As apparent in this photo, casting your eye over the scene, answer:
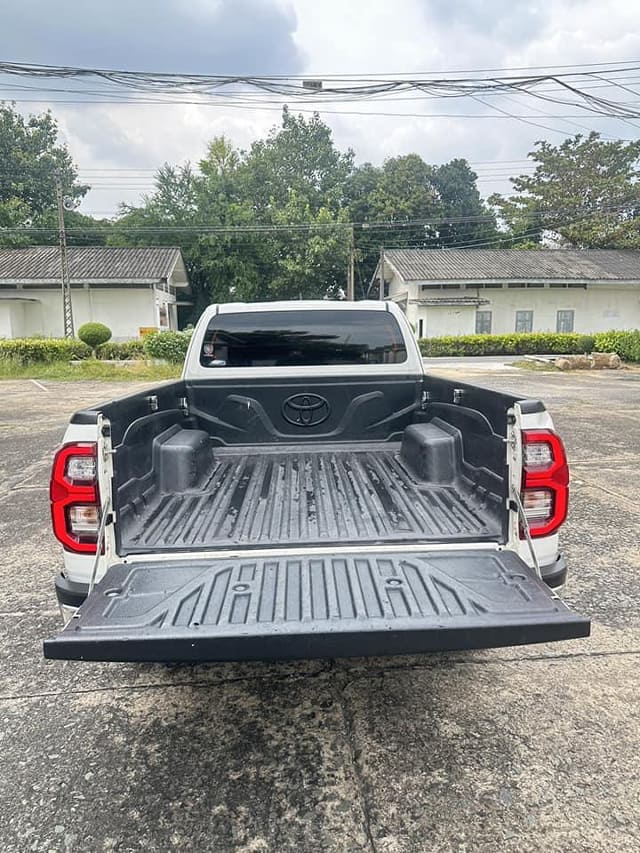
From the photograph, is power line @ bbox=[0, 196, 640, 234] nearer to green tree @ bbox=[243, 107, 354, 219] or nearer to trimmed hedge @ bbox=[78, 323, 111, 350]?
green tree @ bbox=[243, 107, 354, 219]

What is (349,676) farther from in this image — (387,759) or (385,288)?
(385,288)

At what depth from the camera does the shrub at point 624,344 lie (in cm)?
2150

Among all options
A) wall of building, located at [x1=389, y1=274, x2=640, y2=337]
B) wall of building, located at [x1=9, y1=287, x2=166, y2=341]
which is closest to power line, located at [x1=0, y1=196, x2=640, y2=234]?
wall of building, located at [x1=389, y1=274, x2=640, y2=337]

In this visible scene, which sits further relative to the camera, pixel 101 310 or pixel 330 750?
pixel 101 310

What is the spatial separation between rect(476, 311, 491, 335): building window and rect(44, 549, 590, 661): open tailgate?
28975 mm

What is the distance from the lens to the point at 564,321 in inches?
1201

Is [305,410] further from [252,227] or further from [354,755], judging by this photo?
[252,227]

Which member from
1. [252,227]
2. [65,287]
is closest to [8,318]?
[65,287]

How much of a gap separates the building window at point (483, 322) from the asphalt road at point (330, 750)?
2772 centimetres

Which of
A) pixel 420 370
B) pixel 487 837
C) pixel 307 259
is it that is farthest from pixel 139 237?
pixel 487 837

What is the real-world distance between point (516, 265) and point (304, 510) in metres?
30.7

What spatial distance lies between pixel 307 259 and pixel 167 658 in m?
34.6

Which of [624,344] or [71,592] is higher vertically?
[71,592]

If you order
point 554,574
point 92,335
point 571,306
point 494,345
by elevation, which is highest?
point 571,306
